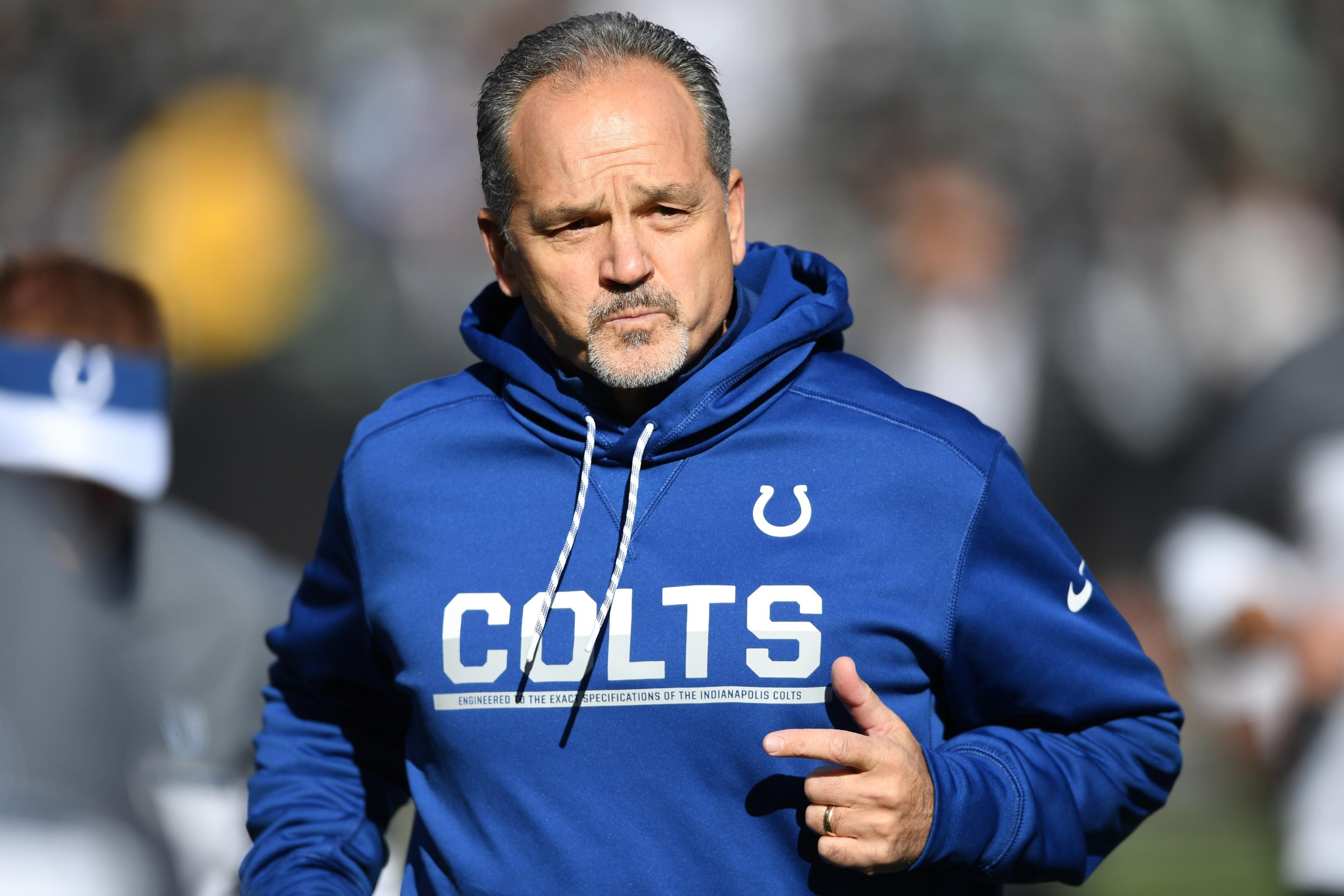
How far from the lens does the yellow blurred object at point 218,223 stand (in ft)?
20.8

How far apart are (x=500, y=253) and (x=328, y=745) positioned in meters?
0.79

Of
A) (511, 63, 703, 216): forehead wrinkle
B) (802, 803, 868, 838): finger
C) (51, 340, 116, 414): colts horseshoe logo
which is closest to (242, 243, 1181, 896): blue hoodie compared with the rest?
(802, 803, 868, 838): finger

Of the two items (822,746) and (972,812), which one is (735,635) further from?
(972,812)

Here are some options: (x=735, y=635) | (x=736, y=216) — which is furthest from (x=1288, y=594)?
(x=735, y=635)

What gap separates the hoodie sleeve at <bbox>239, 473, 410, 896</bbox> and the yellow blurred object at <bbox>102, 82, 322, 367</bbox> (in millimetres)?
4462

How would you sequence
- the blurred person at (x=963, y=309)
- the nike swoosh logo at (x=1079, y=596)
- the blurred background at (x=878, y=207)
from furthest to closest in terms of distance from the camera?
the blurred background at (x=878, y=207) < the blurred person at (x=963, y=309) < the nike swoosh logo at (x=1079, y=596)

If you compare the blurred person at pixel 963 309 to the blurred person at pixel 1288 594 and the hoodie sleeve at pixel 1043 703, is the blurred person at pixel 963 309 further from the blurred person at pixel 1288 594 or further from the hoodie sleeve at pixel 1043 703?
the hoodie sleeve at pixel 1043 703

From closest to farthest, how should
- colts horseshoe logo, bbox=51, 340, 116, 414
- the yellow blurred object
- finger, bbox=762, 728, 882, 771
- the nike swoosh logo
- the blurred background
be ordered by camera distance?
finger, bbox=762, 728, 882, 771 < the nike swoosh logo < colts horseshoe logo, bbox=51, 340, 116, 414 < the blurred background < the yellow blurred object

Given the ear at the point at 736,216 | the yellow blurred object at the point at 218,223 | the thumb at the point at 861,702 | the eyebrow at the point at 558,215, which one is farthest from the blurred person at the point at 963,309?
the thumb at the point at 861,702

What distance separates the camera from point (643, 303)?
1898mm

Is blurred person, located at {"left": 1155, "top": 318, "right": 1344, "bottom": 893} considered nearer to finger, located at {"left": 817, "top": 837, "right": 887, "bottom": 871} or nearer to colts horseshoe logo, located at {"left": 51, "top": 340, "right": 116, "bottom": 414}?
finger, located at {"left": 817, "top": 837, "right": 887, "bottom": 871}

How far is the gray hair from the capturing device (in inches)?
78.2

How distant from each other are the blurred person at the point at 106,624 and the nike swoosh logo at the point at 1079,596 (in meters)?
2.00

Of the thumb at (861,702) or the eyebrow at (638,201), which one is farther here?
the eyebrow at (638,201)
